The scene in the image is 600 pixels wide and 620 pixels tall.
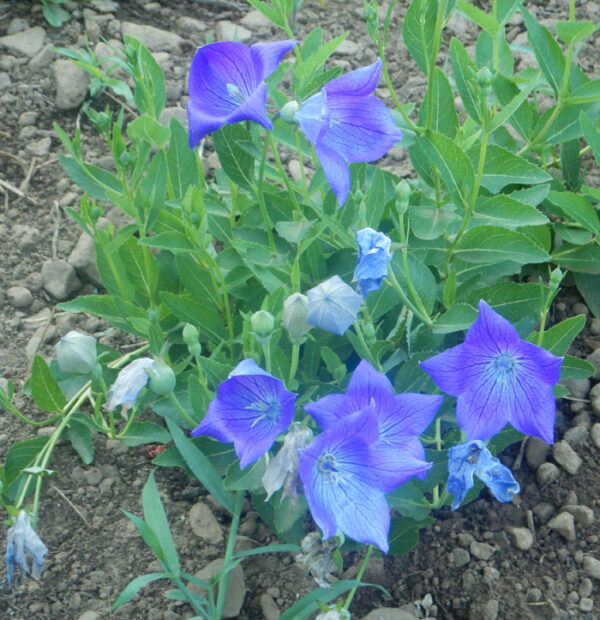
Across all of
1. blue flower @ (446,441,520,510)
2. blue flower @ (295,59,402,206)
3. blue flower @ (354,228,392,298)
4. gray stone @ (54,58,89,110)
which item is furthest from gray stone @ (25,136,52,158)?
blue flower @ (446,441,520,510)

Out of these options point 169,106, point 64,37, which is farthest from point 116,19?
point 169,106

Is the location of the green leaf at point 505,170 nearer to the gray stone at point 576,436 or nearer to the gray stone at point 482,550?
the gray stone at point 576,436

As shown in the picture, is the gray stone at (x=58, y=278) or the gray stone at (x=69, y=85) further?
the gray stone at (x=69, y=85)

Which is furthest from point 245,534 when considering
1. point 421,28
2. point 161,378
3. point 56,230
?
point 421,28

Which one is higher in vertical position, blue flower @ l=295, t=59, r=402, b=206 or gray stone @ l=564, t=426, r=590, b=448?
blue flower @ l=295, t=59, r=402, b=206

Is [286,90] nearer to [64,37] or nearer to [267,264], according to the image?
[64,37]

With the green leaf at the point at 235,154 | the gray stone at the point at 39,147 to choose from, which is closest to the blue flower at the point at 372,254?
the green leaf at the point at 235,154

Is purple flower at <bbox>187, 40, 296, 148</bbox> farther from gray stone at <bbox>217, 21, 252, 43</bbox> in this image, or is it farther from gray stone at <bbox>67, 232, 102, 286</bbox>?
gray stone at <bbox>217, 21, 252, 43</bbox>
